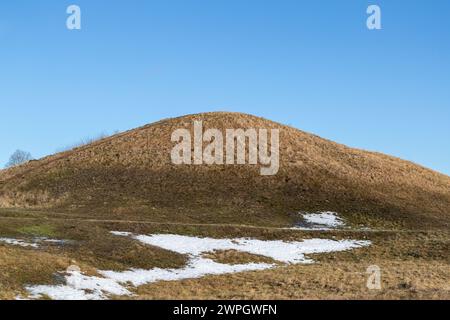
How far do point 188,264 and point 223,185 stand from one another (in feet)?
95.9

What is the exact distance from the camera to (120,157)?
7175 centimetres

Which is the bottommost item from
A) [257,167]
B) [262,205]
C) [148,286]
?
[148,286]

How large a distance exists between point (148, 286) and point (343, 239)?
23247 millimetres

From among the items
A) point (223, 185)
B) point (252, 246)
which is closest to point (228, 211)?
point (223, 185)

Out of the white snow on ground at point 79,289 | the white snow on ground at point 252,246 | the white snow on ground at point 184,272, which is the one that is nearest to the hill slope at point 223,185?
the white snow on ground at point 252,246

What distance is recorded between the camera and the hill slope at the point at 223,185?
56125 mm

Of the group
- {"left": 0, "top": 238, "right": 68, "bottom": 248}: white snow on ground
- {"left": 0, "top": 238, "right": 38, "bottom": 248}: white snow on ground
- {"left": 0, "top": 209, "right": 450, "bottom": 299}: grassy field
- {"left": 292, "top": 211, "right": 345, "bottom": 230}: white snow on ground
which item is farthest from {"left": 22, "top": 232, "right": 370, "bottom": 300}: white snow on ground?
{"left": 0, "top": 238, "right": 38, "bottom": 248}: white snow on ground

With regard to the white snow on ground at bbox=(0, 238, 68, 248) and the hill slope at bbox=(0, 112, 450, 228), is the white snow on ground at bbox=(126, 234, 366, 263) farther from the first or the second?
the hill slope at bbox=(0, 112, 450, 228)

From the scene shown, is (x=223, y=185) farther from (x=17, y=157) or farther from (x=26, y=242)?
(x=17, y=157)

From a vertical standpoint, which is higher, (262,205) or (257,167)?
(257,167)

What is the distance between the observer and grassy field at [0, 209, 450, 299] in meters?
25.5

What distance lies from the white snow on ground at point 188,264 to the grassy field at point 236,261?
83 centimetres
